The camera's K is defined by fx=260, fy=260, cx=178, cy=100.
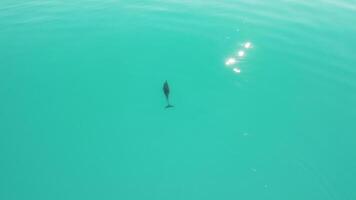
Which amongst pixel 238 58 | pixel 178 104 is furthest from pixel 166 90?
pixel 238 58

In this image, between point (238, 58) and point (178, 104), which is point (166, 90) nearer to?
point (178, 104)

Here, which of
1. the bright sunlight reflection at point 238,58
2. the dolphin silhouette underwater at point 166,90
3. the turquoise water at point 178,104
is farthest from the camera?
the bright sunlight reflection at point 238,58

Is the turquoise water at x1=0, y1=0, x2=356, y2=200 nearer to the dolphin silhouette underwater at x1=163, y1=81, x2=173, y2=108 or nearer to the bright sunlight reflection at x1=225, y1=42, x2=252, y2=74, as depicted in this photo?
the bright sunlight reflection at x1=225, y1=42, x2=252, y2=74

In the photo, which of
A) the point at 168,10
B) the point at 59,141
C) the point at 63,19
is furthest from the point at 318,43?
the point at 63,19

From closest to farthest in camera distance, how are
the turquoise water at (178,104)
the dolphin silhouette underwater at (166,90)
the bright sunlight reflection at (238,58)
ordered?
the turquoise water at (178,104) < the dolphin silhouette underwater at (166,90) < the bright sunlight reflection at (238,58)

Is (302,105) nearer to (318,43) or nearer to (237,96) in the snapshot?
(237,96)

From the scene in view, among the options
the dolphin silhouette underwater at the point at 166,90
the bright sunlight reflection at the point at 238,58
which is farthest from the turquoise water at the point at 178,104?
the dolphin silhouette underwater at the point at 166,90

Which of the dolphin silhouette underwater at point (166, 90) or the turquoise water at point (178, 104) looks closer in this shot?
the turquoise water at point (178, 104)

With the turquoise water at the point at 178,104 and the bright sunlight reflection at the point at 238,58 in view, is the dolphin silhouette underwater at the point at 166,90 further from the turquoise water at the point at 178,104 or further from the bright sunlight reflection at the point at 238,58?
the bright sunlight reflection at the point at 238,58

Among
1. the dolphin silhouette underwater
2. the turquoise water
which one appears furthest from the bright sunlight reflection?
the dolphin silhouette underwater
